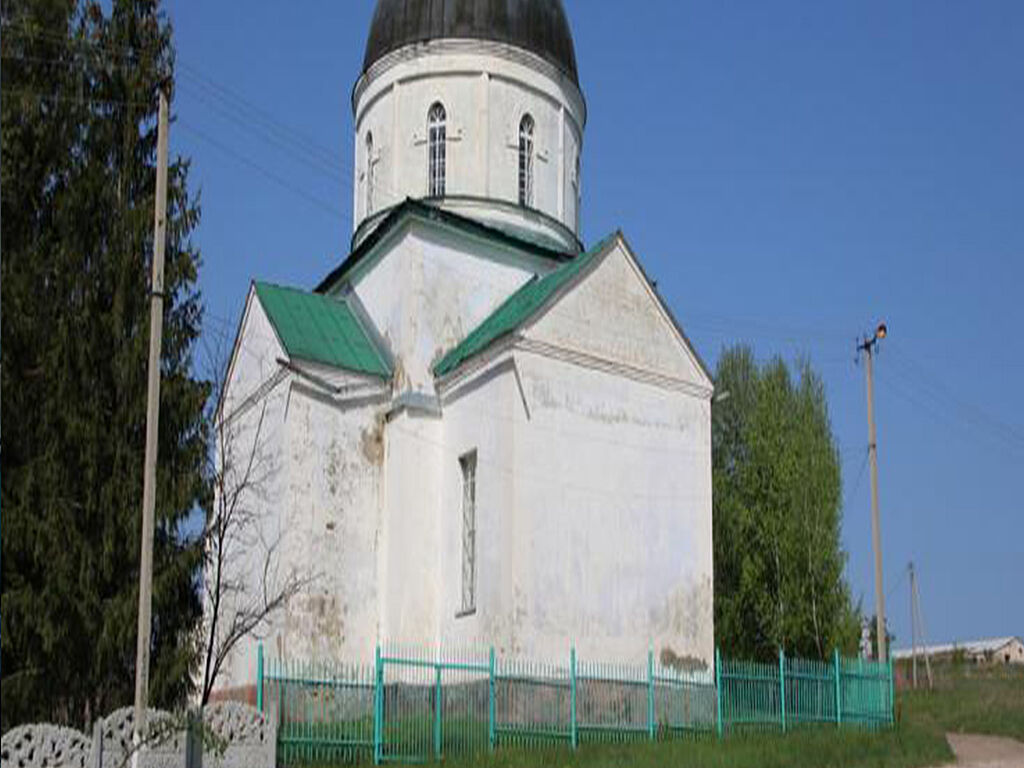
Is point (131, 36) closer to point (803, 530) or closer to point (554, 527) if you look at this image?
point (554, 527)

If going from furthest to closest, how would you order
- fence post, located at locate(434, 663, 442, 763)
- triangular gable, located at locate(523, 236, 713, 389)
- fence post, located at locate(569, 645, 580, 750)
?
triangular gable, located at locate(523, 236, 713, 389) → fence post, located at locate(569, 645, 580, 750) → fence post, located at locate(434, 663, 442, 763)

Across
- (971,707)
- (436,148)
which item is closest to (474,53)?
(436,148)

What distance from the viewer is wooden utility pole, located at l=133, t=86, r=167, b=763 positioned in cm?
1454

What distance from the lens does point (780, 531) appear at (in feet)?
108

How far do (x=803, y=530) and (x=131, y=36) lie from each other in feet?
66.8

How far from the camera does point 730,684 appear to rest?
2223 centimetres

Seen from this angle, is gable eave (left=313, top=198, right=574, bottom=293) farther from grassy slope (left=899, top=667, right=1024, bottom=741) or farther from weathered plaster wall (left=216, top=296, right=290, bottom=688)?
grassy slope (left=899, top=667, right=1024, bottom=741)

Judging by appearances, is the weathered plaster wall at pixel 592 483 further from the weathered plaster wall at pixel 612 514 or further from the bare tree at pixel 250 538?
the bare tree at pixel 250 538

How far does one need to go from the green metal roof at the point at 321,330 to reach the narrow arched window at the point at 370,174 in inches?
87.8

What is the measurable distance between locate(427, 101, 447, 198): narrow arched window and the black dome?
1430 millimetres

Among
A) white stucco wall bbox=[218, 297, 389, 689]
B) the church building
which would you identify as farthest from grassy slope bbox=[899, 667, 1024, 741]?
white stucco wall bbox=[218, 297, 389, 689]

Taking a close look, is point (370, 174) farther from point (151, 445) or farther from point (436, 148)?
point (151, 445)

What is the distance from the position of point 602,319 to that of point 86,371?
10.1 meters

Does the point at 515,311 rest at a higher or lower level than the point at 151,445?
higher
